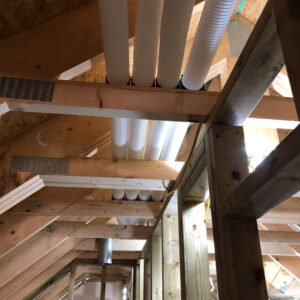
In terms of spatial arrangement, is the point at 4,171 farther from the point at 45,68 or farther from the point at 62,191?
the point at 62,191

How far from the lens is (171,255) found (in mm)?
2494

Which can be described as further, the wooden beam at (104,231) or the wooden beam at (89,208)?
the wooden beam at (104,231)

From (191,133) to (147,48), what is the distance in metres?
1.74

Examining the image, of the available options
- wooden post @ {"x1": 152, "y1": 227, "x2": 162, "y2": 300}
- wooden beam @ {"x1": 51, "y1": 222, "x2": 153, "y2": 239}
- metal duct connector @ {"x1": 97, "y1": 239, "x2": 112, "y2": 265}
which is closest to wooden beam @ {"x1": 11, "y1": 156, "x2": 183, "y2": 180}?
wooden post @ {"x1": 152, "y1": 227, "x2": 162, "y2": 300}

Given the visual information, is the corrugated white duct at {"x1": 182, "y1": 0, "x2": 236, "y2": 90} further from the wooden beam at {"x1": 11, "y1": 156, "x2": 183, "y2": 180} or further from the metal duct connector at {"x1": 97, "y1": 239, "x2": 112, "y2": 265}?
the metal duct connector at {"x1": 97, "y1": 239, "x2": 112, "y2": 265}

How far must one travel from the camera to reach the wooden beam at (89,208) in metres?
2.81

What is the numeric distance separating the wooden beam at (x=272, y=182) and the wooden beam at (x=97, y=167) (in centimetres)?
123

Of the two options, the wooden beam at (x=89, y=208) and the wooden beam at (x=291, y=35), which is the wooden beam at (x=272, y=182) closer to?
the wooden beam at (x=291, y=35)

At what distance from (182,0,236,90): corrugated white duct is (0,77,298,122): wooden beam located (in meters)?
0.08

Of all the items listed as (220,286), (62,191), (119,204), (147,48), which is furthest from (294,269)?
(147,48)

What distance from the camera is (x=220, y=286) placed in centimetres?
110

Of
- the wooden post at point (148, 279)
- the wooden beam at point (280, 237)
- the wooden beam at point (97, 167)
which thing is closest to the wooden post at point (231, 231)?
the wooden beam at point (97, 167)

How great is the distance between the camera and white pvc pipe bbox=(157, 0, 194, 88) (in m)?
1.07

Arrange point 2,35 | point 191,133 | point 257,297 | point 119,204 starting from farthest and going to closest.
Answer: point 119,204 < point 191,133 < point 2,35 < point 257,297
